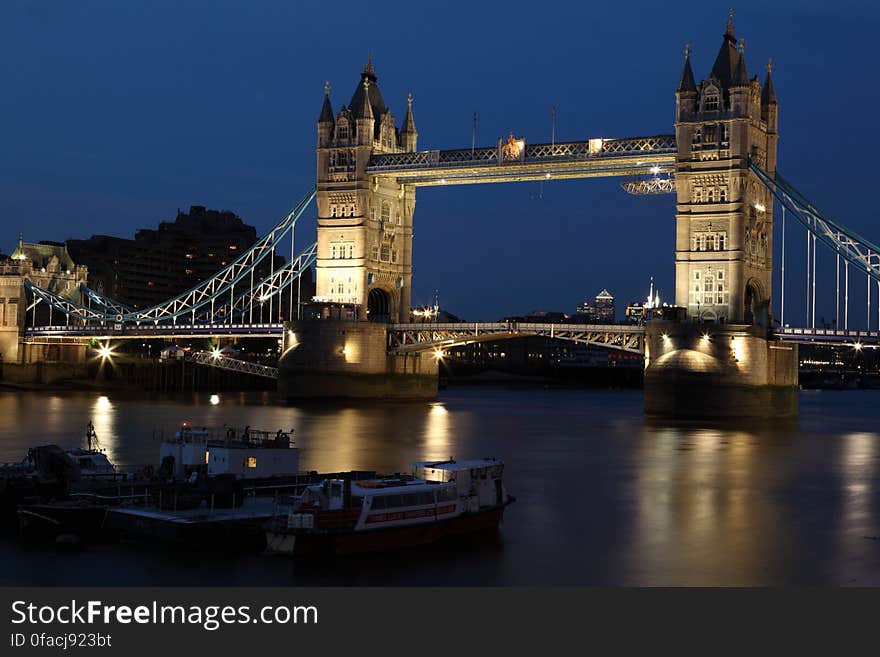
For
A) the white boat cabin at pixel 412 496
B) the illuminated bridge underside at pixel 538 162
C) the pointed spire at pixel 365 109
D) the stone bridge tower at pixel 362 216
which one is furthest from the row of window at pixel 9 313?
the white boat cabin at pixel 412 496

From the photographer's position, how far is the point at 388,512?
24016 mm

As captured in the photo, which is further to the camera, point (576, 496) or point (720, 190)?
point (720, 190)

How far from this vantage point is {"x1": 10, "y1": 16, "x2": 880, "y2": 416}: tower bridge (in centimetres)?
5703

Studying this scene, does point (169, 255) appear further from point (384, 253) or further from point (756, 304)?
point (756, 304)

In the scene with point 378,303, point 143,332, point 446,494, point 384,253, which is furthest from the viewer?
point 143,332

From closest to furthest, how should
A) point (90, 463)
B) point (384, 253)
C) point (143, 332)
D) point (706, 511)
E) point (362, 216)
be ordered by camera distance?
point (90, 463), point (706, 511), point (362, 216), point (384, 253), point (143, 332)

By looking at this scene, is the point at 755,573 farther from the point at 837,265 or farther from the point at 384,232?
the point at 384,232

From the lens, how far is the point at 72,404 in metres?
69.3

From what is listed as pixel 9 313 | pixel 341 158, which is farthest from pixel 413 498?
pixel 9 313

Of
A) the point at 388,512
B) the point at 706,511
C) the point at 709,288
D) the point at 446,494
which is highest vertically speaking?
the point at 709,288

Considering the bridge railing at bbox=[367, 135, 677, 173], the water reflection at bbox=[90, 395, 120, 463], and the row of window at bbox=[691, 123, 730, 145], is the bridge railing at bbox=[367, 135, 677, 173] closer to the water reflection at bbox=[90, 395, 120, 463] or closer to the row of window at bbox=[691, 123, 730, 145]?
the row of window at bbox=[691, 123, 730, 145]

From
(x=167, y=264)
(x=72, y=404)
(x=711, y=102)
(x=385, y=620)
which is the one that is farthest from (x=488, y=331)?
(x=167, y=264)

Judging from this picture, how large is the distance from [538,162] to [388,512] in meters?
40.8

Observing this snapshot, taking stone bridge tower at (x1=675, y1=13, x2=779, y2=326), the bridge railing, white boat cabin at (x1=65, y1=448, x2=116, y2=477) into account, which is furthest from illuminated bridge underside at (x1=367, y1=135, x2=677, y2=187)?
white boat cabin at (x1=65, y1=448, x2=116, y2=477)
